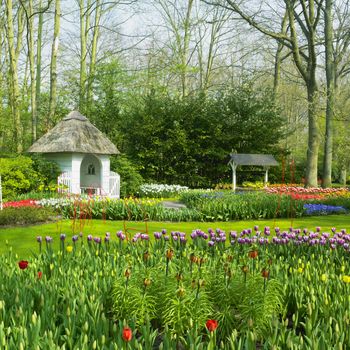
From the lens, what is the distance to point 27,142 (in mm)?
26609

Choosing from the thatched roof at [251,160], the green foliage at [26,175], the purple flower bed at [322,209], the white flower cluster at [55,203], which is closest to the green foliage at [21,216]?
the white flower cluster at [55,203]

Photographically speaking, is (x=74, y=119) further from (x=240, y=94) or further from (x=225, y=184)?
(x=240, y=94)

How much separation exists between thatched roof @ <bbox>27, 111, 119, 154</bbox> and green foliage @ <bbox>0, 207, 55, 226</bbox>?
5.59 metres

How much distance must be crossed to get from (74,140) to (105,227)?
740cm

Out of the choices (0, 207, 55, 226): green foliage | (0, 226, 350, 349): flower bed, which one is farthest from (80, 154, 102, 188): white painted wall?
(0, 226, 350, 349): flower bed

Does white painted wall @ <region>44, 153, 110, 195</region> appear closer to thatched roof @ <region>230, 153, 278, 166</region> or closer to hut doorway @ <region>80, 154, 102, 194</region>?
hut doorway @ <region>80, 154, 102, 194</region>

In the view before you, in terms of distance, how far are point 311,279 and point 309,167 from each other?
56.8 ft

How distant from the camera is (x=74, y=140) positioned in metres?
16.4

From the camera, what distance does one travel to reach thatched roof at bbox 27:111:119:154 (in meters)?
16.2

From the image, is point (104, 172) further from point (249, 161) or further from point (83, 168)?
point (249, 161)

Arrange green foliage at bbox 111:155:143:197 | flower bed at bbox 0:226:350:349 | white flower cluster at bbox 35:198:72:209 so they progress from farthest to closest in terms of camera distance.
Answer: green foliage at bbox 111:155:143:197 < white flower cluster at bbox 35:198:72:209 < flower bed at bbox 0:226:350:349

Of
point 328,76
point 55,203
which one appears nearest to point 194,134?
point 328,76

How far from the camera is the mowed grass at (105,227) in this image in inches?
316

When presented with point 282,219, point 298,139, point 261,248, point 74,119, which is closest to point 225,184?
point 74,119
